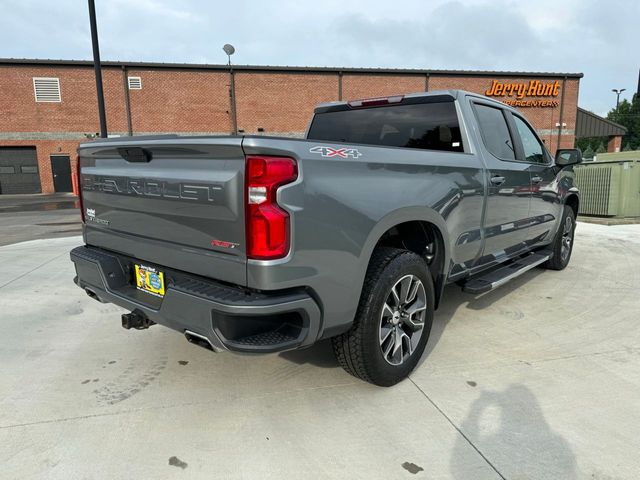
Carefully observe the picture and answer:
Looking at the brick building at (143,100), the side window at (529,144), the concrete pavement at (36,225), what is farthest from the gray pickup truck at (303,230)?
the brick building at (143,100)

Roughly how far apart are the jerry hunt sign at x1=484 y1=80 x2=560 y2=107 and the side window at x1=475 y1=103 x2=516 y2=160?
28.6m

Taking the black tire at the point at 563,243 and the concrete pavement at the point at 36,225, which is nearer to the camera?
the black tire at the point at 563,243

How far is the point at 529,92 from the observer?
3031cm

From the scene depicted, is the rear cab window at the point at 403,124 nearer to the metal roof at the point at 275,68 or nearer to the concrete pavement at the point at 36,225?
the concrete pavement at the point at 36,225

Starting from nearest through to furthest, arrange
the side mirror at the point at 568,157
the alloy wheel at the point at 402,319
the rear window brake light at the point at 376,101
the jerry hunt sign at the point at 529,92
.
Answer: the alloy wheel at the point at 402,319, the rear window brake light at the point at 376,101, the side mirror at the point at 568,157, the jerry hunt sign at the point at 529,92

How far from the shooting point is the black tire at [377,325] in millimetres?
2592

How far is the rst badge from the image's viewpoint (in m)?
2.22

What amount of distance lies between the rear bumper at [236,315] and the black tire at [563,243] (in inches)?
178

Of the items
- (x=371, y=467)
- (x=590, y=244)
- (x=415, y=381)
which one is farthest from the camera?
(x=590, y=244)

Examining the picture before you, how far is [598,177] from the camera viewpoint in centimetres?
1104

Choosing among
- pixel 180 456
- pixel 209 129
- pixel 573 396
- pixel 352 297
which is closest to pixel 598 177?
pixel 573 396

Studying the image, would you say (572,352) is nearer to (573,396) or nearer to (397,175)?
(573,396)

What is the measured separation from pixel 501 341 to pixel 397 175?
1.86 metres

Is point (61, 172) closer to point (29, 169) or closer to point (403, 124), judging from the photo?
point (29, 169)
